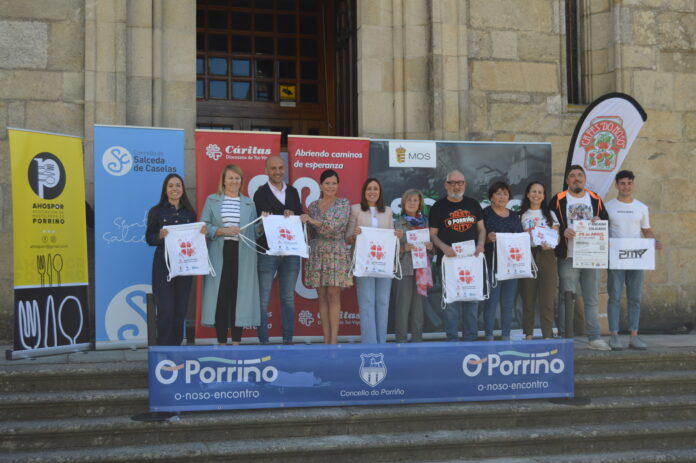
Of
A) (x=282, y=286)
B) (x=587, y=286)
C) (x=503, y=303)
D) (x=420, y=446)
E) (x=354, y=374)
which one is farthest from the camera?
(x=587, y=286)

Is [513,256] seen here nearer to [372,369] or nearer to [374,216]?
[374,216]

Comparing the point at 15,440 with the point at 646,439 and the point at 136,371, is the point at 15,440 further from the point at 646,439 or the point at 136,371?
the point at 646,439

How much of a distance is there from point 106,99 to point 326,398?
4.25m

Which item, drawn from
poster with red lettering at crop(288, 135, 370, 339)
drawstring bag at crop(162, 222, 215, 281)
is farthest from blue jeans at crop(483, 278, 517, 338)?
drawstring bag at crop(162, 222, 215, 281)

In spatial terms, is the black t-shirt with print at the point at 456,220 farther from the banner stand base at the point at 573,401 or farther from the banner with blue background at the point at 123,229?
the banner with blue background at the point at 123,229

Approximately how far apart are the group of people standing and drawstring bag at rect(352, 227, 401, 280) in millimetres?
102

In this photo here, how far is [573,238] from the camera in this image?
26.5ft

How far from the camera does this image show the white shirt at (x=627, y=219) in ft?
27.2

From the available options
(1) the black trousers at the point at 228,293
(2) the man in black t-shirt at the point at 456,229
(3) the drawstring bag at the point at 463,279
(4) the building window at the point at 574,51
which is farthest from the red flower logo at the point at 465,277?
(4) the building window at the point at 574,51

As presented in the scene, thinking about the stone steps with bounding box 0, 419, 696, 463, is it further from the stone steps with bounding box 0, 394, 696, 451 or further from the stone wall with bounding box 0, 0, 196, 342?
the stone wall with bounding box 0, 0, 196, 342

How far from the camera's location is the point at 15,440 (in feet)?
19.3

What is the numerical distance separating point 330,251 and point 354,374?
1624 mm

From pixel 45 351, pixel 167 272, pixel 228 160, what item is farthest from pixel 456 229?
pixel 45 351

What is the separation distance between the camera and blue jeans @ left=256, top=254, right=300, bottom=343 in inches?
306
